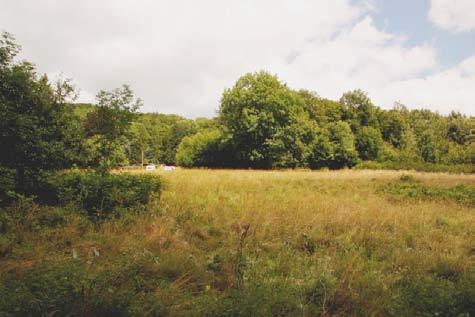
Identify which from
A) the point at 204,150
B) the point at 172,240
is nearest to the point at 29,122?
the point at 172,240

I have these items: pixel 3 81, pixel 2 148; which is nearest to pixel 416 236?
pixel 2 148

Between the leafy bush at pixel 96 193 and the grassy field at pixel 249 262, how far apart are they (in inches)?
19.4

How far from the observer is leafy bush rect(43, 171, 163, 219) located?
290 inches

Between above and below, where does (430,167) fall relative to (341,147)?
below

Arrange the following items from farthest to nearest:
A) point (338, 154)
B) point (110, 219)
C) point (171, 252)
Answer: point (338, 154) < point (110, 219) < point (171, 252)

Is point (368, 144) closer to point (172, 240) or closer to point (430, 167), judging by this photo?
point (430, 167)

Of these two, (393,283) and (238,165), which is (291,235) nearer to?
(393,283)

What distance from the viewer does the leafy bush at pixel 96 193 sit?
736 centimetres

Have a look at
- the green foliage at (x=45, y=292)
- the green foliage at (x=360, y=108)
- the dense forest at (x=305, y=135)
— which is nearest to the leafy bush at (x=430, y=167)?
the dense forest at (x=305, y=135)

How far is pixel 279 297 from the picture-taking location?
3807 mm

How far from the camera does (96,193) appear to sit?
24.7ft

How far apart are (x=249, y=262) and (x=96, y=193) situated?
4.57m

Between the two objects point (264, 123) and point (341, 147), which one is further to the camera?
point (341, 147)

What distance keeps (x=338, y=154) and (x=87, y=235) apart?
37.5 m
